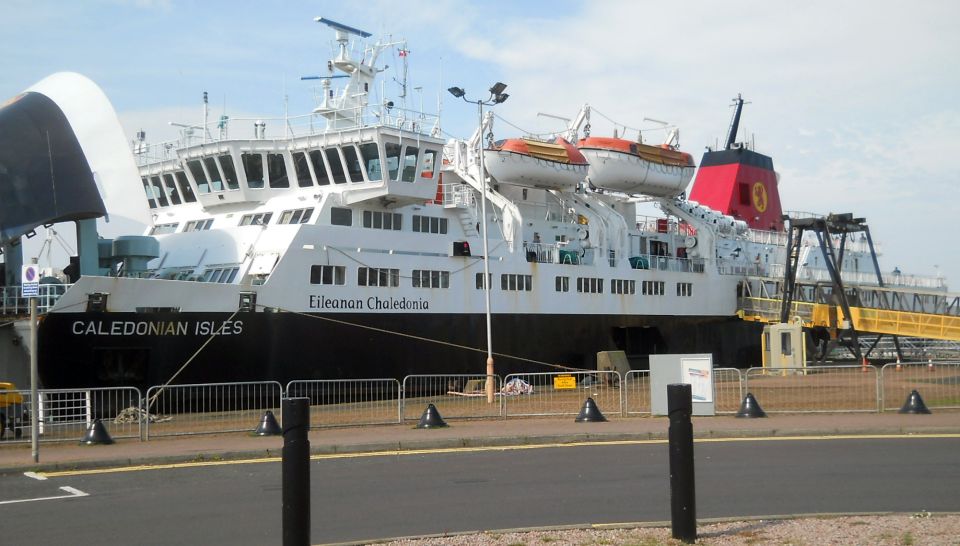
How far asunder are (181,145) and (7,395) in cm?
1328

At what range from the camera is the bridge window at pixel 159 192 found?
99.8ft

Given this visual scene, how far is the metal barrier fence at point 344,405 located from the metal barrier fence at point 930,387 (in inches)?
389

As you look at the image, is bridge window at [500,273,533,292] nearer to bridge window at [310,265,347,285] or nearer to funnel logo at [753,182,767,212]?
bridge window at [310,265,347,285]

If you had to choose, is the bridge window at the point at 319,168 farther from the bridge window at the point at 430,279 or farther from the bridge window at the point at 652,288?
the bridge window at the point at 652,288

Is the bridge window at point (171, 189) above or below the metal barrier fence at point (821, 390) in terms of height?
above

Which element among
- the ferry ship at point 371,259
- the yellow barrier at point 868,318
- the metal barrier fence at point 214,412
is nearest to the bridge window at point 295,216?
the ferry ship at point 371,259

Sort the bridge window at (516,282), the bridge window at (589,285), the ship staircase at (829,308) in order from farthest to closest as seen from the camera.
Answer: the ship staircase at (829,308) → the bridge window at (589,285) → the bridge window at (516,282)

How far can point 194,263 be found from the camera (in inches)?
1061

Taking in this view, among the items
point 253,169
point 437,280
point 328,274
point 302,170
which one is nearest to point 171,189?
point 253,169

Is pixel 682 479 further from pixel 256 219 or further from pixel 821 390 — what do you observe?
pixel 256 219

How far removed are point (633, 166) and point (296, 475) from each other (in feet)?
104

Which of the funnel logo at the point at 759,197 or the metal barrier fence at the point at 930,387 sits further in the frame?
the funnel logo at the point at 759,197

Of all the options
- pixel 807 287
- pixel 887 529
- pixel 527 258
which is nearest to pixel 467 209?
pixel 527 258

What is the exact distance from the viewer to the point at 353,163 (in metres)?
27.2
